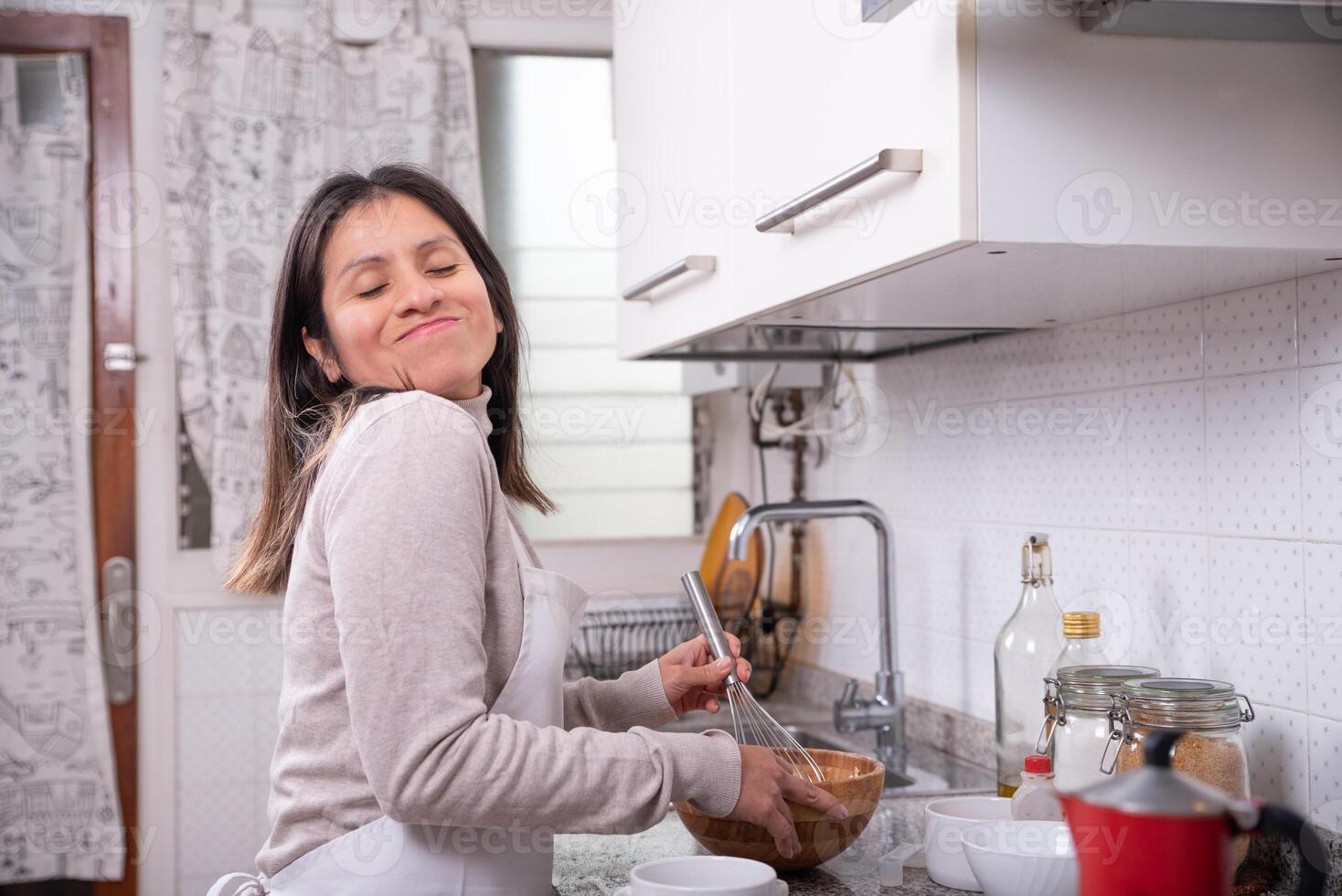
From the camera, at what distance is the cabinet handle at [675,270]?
4.53ft

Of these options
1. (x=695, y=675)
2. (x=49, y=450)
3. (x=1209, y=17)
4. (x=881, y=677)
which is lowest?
(x=881, y=677)

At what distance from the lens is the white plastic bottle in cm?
102

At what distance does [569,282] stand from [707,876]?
1.80 meters

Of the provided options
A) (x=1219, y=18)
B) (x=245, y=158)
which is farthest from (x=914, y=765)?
(x=245, y=158)

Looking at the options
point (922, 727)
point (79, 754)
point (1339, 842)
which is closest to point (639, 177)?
point (922, 727)

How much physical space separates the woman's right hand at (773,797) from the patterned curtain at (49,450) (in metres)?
1.81

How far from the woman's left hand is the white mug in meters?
0.19

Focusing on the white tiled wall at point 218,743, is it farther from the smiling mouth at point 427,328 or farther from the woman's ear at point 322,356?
the smiling mouth at point 427,328

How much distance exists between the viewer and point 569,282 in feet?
8.54

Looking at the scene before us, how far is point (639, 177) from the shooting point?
169 centimetres

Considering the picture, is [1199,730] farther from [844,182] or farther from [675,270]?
[675,270]

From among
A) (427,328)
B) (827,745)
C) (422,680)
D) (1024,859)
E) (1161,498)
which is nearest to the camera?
(422,680)

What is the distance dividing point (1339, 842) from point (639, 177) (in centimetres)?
116

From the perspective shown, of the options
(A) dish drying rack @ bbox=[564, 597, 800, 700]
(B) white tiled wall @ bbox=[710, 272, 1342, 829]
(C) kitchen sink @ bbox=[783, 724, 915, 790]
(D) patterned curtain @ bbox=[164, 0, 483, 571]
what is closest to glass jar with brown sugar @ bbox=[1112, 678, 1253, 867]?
(B) white tiled wall @ bbox=[710, 272, 1342, 829]
